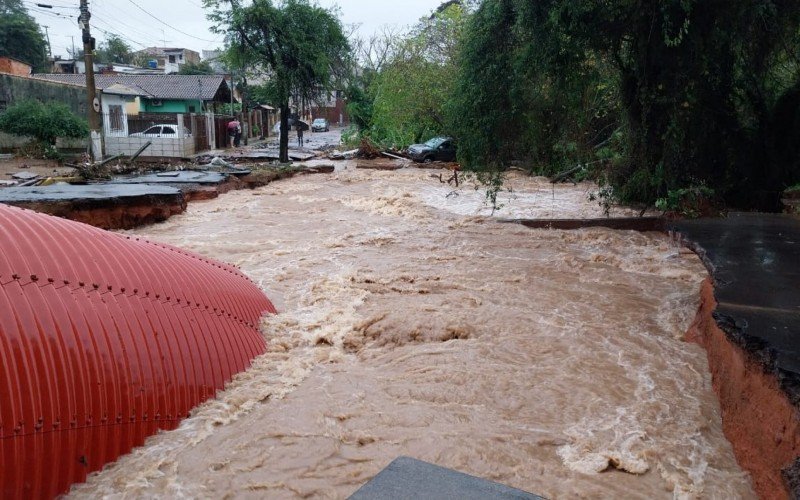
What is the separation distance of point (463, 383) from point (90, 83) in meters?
18.9

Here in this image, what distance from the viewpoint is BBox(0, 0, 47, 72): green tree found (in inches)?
1630

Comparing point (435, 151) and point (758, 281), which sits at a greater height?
point (435, 151)

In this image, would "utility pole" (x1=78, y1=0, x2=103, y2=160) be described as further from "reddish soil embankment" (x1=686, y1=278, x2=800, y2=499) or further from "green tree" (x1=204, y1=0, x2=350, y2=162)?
"reddish soil embankment" (x1=686, y1=278, x2=800, y2=499)

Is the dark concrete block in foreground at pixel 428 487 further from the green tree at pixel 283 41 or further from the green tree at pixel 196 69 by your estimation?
the green tree at pixel 196 69

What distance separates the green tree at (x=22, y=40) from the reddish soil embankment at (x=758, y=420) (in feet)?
156

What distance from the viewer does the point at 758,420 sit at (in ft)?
14.9

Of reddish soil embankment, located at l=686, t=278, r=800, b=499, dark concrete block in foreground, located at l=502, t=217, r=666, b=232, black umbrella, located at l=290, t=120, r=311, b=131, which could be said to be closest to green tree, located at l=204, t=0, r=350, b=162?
black umbrella, located at l=290, t=120, r=311, b=131

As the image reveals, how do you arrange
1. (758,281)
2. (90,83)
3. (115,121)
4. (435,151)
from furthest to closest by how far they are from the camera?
1. (435,151)
2. (115,121)
3. (90,83)
4. (758,281)

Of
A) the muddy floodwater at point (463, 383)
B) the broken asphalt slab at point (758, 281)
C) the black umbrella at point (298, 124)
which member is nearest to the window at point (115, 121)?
the black umbrella at point (298, 124)

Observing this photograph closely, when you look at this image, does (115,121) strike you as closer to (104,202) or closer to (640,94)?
(104,202)

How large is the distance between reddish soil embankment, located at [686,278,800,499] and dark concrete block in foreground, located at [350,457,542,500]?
1774 millimetres

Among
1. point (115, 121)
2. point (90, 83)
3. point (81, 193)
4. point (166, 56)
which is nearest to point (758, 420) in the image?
point (81, 193)

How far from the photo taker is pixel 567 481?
14.1 feet

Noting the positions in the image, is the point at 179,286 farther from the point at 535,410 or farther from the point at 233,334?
the point at 535,410
